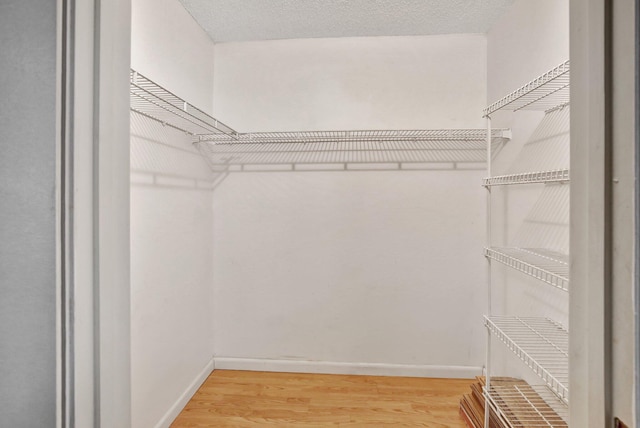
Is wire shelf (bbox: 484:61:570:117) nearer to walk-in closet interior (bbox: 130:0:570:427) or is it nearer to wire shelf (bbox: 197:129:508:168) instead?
walk-in closet interior (bbox: 130:0:570:427)

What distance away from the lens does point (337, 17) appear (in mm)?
1827

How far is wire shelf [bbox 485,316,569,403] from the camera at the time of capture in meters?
1.12

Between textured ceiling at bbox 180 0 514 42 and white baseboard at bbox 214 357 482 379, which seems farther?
white baseboard at bbox 214 357 482 379

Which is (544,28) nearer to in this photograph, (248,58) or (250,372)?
(248,58)

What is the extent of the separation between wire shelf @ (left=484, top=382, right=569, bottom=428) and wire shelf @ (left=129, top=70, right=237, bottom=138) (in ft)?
5.88

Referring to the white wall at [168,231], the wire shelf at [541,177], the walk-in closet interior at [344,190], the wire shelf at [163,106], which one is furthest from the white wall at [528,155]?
the white wall at [168,231]

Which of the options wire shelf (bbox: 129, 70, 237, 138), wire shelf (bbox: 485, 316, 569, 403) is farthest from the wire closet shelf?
wire shelf (bbox: 485, 316, 569, 403)

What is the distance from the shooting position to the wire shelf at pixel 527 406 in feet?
4.06

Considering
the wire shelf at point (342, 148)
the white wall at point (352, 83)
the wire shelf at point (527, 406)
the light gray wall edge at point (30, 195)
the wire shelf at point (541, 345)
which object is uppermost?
the white wall at point (352, 83)

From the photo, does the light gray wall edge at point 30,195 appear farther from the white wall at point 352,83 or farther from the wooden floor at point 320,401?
the white wall at point 352,83

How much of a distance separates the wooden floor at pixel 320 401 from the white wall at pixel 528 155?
447 mm

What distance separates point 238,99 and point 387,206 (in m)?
1.21

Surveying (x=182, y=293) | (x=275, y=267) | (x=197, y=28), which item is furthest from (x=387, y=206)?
(x=197, y=28)

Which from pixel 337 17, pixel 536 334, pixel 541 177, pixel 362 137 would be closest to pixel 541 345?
pixel 536 334
